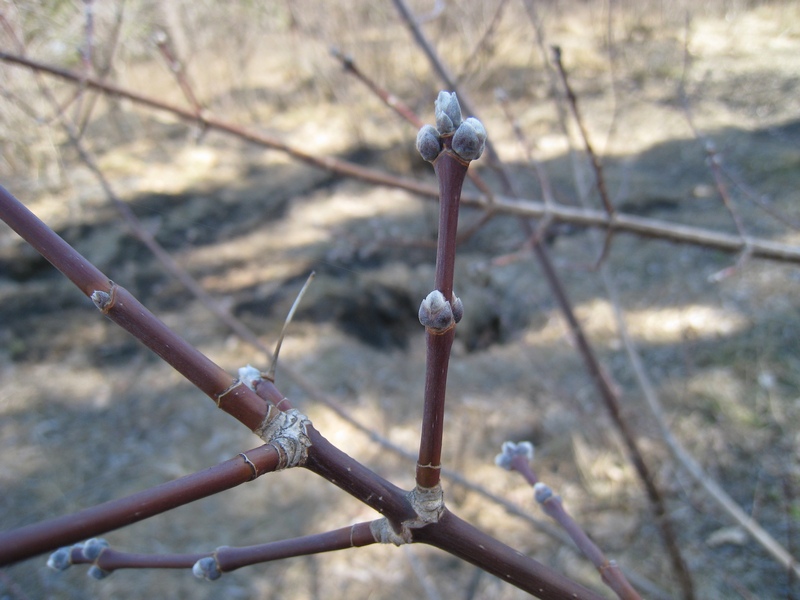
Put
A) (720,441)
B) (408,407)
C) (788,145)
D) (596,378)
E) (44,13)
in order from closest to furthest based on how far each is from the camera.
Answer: (44,13), (596,378), (720,441), (408,407), (788,145)

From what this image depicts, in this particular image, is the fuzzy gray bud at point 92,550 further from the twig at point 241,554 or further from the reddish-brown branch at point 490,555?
the reddish-brown branch at point 490,555

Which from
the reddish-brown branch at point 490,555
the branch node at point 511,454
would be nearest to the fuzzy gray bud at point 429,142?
the reddish-brown branch at point 490,555

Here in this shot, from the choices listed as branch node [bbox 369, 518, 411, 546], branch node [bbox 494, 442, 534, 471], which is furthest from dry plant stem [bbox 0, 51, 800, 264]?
branch node [bbox 369, 518, 411, 546]

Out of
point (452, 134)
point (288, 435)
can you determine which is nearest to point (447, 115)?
point (452, 134)

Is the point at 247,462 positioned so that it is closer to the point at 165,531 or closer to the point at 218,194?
the point at 165,531

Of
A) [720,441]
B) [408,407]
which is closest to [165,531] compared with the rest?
[408,407]

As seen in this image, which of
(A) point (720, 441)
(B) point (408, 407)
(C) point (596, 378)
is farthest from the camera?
(B) point (408, 407)

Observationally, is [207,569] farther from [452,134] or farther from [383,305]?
[383,305]
